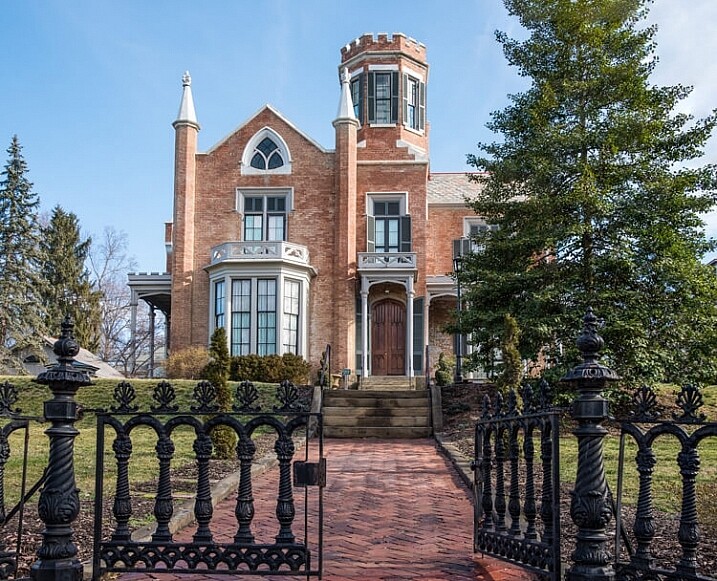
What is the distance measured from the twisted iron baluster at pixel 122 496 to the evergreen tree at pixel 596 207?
11.4 metres

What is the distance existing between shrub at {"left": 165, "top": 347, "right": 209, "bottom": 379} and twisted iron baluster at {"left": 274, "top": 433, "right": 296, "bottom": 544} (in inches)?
697

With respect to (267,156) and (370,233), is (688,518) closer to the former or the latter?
(370,233)

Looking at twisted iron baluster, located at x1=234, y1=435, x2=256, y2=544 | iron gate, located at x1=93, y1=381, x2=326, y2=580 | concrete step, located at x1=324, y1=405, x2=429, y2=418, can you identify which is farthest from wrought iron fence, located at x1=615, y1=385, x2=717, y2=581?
concrete step, located at x1=324, y1=405, x2=429, y2=418

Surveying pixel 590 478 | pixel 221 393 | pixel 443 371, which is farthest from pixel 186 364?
pixel 590 478

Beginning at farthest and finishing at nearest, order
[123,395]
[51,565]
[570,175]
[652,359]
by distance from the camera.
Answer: [570,175] → [652,359] → [123,395] → [51,565]

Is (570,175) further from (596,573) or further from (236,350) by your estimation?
(596,573)

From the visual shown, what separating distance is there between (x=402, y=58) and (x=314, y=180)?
6.27m

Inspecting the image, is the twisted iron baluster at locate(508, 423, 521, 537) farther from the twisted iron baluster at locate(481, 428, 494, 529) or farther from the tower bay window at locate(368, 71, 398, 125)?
the tower bay window at locate(368, 71, 398, 125)

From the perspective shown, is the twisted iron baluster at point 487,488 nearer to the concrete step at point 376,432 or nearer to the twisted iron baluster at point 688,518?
the twisted iron baluster at point 688,518

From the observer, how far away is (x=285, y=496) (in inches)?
175

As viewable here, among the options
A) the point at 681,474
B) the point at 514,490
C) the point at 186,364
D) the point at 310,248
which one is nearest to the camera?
the point at 681,474

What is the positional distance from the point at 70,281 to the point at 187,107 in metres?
18.7

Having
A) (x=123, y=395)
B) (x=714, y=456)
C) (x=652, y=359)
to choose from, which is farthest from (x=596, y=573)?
(x=652, y=359)

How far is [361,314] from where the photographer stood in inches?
947
